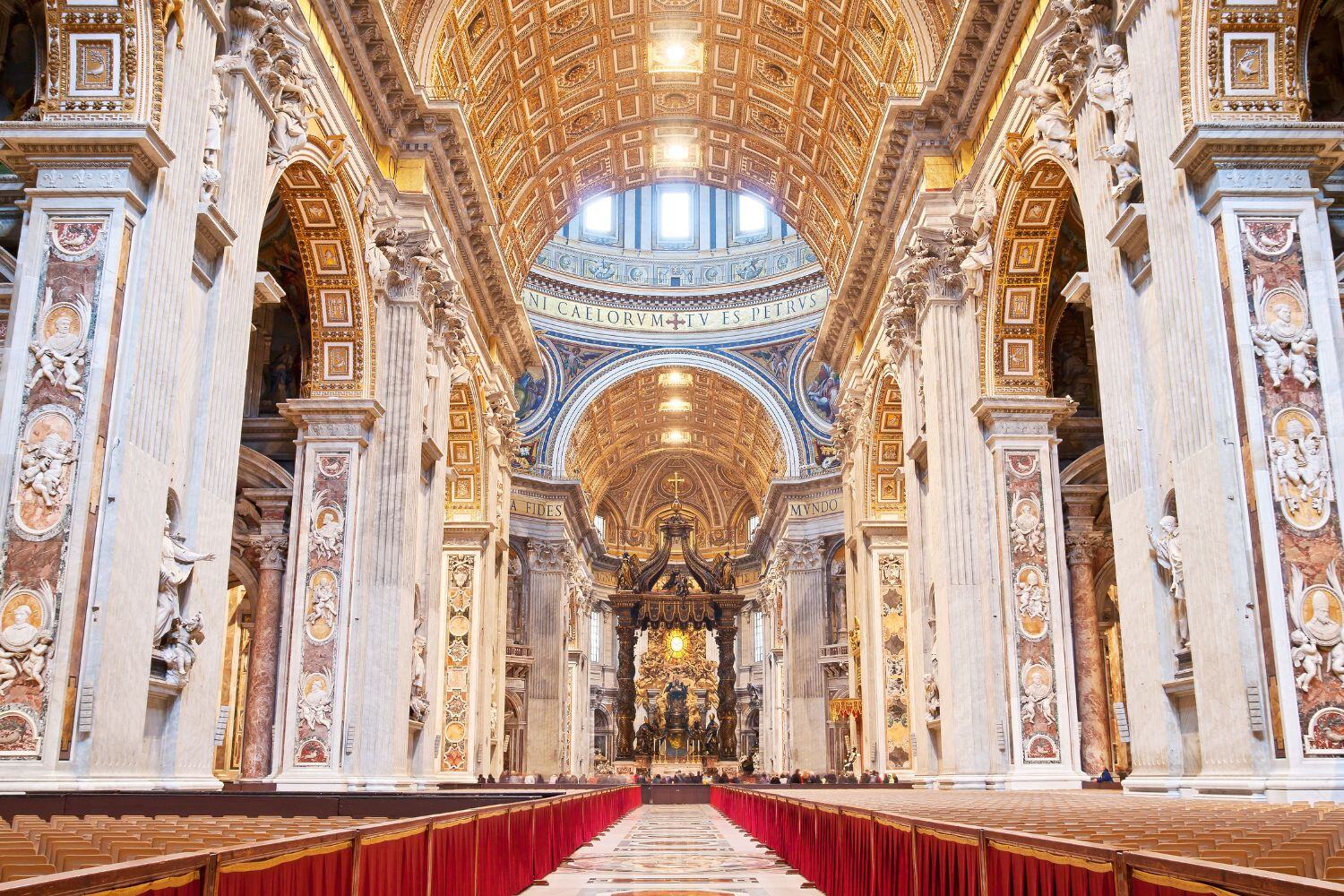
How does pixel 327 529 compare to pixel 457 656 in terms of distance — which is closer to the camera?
pixel 327 529

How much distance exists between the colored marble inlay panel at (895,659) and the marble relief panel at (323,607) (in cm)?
953

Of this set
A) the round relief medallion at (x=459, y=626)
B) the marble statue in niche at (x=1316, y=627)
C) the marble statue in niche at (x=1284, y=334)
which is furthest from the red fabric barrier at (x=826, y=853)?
the round relief medallion at (x=459, y=626)

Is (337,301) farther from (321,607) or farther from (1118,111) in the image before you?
(1118,111)

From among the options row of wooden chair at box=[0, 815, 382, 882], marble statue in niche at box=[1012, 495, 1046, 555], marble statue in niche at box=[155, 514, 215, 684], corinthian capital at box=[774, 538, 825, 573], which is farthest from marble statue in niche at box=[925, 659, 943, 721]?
corinthian capital at box=[774, 538, 825, 573]

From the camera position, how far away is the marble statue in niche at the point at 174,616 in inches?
336

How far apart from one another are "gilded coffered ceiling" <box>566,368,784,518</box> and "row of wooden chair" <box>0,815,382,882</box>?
3288cm

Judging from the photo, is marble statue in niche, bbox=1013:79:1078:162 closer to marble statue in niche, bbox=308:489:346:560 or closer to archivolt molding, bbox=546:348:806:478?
marble statue in niche, bbox=308:489:346:560

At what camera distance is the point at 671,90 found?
22.7m

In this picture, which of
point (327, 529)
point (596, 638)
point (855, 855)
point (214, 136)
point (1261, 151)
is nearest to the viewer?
point (855, 855)

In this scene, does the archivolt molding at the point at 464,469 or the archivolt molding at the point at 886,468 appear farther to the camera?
the archivolt molding at the point at 464,469

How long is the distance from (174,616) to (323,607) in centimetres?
480

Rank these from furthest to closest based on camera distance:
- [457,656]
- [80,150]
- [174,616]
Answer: [457,656] < [174,616] < [80,150]

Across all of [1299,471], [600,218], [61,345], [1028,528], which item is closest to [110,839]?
[61,345]

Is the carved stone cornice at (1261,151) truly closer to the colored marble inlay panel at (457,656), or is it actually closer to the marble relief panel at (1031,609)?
the marble relief panel at (1031,609)
